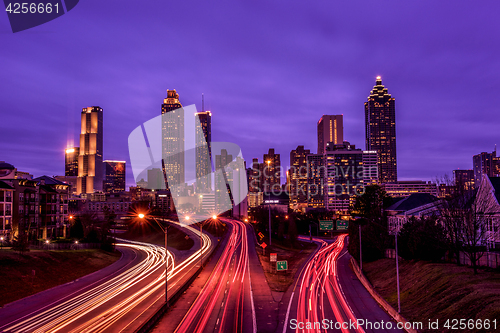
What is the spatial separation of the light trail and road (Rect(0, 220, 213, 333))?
15.1 metres

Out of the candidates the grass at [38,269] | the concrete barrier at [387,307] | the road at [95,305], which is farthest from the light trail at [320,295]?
the grass at [38,269]

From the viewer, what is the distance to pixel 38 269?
44781 mm

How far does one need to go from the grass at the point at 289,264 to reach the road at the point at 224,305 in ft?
11.1

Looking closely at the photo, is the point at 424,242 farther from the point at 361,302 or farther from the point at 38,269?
the point at 38,269

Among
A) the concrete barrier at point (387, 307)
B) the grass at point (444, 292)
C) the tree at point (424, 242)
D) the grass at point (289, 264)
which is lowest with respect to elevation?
the grass at point (289, 264)

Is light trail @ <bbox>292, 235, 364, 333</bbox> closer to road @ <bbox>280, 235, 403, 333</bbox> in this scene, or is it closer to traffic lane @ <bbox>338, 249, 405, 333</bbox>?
road @ <bbox>280, 235, 403, 333</bbox>

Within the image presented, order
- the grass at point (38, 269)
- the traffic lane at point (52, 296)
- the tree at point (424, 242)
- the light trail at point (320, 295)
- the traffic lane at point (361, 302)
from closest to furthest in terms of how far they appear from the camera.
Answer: the traffic lane at point (361, 302) < the light trail at point (320, 295) < the traffic lane at point (52, 296) < the grass at point (38, 269) < the tree at point (424, 242)

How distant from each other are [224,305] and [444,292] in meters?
20.0

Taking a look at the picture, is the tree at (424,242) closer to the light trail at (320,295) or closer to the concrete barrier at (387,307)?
the concrete barrier at (387,307)

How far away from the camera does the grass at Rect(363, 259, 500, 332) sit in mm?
23234

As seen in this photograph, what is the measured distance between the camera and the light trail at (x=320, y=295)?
29.5 meters

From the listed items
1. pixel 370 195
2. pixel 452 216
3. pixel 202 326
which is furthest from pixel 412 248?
pixel 370 195

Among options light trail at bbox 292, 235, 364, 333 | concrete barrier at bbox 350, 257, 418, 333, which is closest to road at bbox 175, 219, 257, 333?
light trail at bbox 292, 235, 364, 333

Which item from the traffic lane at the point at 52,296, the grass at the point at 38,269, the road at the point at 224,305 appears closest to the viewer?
the road at the point at 224,305
